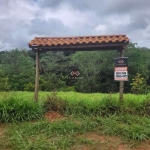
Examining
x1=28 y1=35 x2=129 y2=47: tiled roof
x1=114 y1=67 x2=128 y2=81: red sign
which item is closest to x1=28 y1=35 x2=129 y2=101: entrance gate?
x1=28 y1=35 x2=129 y2=47: tiled roof

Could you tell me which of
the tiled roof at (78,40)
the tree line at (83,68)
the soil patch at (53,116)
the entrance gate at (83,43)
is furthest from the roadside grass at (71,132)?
→ the tree line at (83,68)

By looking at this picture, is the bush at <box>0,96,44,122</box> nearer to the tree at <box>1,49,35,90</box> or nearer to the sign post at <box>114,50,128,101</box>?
the sign post at <box>114,50,128,101</box>

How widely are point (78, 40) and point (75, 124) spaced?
2.31m

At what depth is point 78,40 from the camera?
4848 millimetres

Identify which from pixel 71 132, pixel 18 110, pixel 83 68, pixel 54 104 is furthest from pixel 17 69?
pixel 71 132

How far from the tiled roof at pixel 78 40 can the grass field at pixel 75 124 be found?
1428 millimetres

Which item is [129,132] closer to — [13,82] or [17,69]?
[13,82]

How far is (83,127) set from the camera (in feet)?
11.6

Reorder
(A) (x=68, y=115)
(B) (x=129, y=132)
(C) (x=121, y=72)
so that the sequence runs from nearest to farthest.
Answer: (B) (x=129, y=132), (A) (x=68, y=115), (C) (x=121, y=72)

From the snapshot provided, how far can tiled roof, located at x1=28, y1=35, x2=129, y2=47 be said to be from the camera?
4.62 m

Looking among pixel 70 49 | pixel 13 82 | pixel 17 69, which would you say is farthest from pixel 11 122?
pixel 17 69

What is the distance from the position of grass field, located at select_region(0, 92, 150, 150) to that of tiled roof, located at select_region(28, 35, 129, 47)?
143 centimetres

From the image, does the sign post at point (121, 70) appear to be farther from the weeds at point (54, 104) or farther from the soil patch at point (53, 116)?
the soil patch at point (53, 116)

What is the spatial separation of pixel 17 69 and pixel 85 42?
42.5ft
